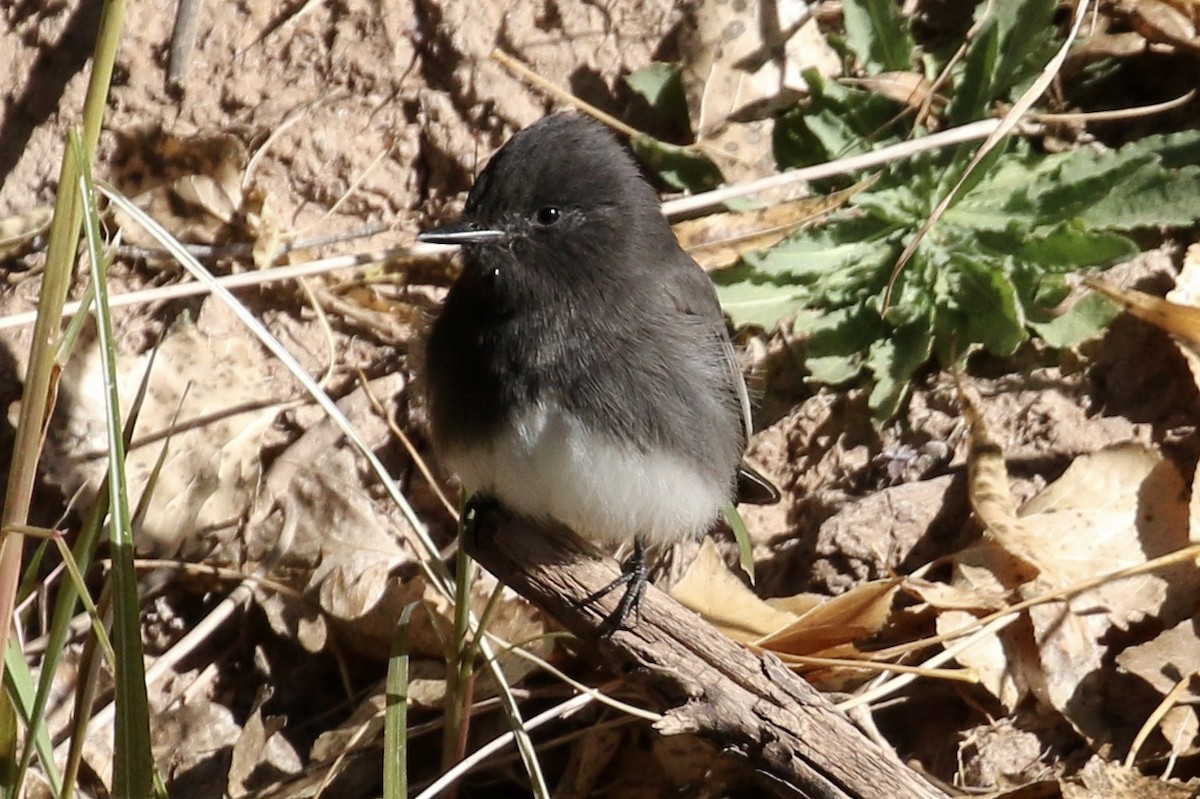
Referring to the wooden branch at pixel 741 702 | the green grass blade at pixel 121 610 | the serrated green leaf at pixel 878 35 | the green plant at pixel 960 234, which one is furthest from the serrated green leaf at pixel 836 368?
the green grass blade at pixel 121 610

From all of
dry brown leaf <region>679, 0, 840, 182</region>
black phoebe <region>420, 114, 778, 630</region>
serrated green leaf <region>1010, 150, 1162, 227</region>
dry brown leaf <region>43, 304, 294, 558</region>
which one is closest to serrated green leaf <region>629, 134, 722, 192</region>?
dry brown leaf <region>679, 0, 840, 182</region>

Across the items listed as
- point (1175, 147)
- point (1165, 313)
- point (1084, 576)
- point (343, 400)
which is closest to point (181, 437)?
point (343, 400)

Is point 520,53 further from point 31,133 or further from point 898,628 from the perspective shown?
point 898,628

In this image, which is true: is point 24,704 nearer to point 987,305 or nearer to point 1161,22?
point 987,305

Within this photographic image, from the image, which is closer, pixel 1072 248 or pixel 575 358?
pixel 575 358

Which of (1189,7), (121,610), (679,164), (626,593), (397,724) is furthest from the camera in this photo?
(679,164)

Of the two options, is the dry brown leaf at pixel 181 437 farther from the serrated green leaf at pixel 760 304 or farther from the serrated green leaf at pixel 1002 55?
the serrated green leaf at pixel 1002 55

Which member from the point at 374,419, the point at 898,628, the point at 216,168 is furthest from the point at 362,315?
the point at 898,628

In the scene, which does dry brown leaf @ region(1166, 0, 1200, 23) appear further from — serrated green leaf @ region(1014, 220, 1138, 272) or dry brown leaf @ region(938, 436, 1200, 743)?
dry brown leaf @ region(938, 436, 1200, 743)
